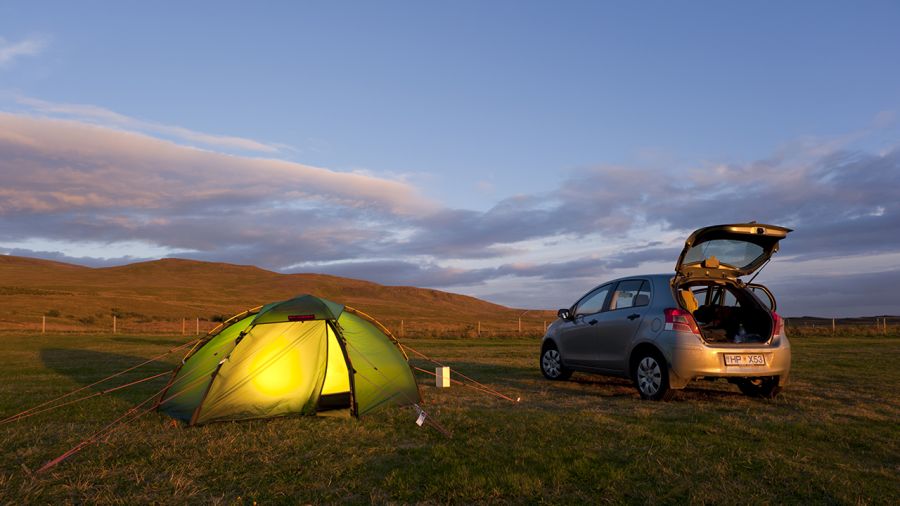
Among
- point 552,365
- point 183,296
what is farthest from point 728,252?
point 183,296

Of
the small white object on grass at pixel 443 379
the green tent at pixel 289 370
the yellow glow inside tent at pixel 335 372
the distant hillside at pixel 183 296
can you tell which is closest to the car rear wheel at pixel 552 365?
the small white object on grass at pixel 443 379

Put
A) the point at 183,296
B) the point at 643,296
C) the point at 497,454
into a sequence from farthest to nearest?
1. the point at 183,296
2. the point at 643,296
3. the point at 497,454

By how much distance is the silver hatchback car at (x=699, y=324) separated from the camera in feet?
29.8

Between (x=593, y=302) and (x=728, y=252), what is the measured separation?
2504 millimetres

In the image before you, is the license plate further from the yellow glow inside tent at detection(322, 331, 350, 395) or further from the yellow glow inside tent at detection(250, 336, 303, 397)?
the yellow glow inside tent at detection(250, 336, 303, 397)

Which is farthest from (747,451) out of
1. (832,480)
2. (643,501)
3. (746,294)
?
(746,294)

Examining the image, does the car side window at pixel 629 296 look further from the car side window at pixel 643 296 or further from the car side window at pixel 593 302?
the car side window at pixel 593 302

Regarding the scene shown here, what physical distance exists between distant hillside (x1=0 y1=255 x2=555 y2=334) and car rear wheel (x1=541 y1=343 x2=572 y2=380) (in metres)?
26.6

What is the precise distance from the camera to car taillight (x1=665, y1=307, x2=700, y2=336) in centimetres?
905

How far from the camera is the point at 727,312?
33.7 feet

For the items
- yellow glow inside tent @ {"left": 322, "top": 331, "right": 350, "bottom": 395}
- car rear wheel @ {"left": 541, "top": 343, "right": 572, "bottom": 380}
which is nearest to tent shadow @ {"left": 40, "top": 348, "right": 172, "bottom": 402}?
yellow glow inside tent @ {"left": 322, "top": 331, "right": 350, "bottom": 395}

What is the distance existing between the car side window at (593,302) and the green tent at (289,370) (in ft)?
12.0

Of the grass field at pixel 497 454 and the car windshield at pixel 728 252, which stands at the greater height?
the car windshield at pixel 728 252

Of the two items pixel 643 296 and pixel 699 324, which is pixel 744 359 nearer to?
pixel 699 324
